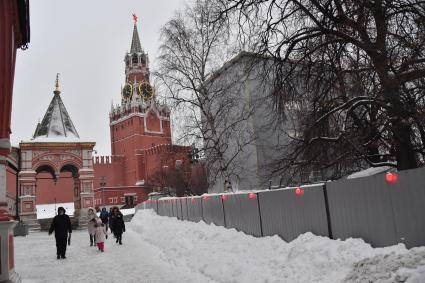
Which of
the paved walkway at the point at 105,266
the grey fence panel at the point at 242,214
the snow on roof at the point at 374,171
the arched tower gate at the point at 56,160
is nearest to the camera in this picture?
the paved walkway at the point at 105,266

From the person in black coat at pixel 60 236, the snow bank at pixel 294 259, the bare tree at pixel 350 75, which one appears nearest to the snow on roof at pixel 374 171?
the bare tree at pixel 350 75

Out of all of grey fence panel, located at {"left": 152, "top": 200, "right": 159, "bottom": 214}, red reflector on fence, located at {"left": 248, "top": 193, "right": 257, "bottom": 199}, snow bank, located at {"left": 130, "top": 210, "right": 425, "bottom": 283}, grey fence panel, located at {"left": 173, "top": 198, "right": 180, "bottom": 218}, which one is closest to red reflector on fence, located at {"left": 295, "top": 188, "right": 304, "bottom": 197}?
snow bank, located at {"left": 130, "top": 210, "right": 425, "bottom": 283}

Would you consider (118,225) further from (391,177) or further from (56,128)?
(56,128)

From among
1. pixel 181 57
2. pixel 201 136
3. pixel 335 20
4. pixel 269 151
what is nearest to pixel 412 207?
pixel 335 20

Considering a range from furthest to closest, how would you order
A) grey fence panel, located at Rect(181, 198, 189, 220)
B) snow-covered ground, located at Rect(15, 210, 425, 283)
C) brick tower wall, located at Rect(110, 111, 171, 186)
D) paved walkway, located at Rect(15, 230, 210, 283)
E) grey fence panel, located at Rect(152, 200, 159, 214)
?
brick tower wall, located at Rect(110, 111, 171, 186) → grey fence panel, located at Rect(152, 200, 159, 214) → grey fence panel, located at Rect(181, 198, 189, 220) → paved walkway, located at Rect(15, 230, 210, 283) → snow-covered ground, located at Rect(15, 210, 425, 283)

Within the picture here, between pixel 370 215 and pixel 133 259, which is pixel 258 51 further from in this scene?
pixel 133 259

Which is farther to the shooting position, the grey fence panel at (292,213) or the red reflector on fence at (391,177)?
the grey fence panel at (292,213)

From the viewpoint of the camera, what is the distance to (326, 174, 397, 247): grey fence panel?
6285 mm

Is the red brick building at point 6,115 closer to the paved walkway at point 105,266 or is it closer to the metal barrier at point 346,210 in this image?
the paved walkway at point 105,266

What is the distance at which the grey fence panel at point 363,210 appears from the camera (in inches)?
247

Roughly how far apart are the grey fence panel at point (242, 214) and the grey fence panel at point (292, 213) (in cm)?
35

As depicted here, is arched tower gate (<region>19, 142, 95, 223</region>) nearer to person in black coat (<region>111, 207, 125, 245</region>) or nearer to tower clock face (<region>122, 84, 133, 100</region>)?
person in black coat (<region>111, 207, 125, 245</region>)

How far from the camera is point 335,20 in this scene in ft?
28.4

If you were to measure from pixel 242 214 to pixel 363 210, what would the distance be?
476 cm
